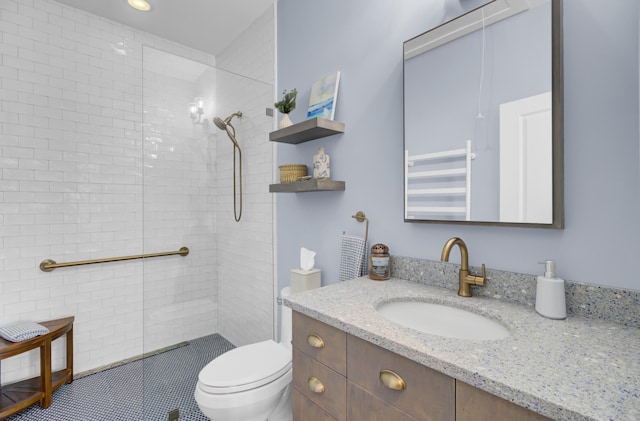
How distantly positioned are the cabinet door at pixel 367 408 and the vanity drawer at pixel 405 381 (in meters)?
0.02

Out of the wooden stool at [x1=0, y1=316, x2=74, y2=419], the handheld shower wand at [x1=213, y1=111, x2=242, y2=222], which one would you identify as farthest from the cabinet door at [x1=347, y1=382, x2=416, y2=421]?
the wooden stool at [x1=0, y1=316, x2=74, y2=419]

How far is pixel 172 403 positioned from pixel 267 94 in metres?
2.24

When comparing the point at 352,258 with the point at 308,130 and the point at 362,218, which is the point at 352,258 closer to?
the point at 362,218

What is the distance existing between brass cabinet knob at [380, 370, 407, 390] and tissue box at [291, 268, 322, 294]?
1.02 meters

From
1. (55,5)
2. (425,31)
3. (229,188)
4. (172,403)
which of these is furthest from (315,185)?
(55,5)

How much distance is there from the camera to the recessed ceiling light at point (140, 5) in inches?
90.8

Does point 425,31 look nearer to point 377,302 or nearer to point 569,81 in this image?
point 569,81

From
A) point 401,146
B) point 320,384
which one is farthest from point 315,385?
point 401,146

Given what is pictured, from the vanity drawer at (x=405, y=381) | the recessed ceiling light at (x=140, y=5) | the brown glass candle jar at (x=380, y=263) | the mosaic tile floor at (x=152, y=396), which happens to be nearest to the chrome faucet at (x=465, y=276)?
the brown glass candle jar at (x=380, y=263)

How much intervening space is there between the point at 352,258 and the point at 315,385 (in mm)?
697

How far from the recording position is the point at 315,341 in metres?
1.09

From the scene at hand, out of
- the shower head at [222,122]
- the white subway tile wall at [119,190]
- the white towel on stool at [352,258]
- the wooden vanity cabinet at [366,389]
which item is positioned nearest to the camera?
the wooden vanity cabinet at [366,389]

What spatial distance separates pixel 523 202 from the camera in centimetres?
109

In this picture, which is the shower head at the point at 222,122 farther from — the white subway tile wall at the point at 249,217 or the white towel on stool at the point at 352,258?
the white towel on stool at the point at 352,258
